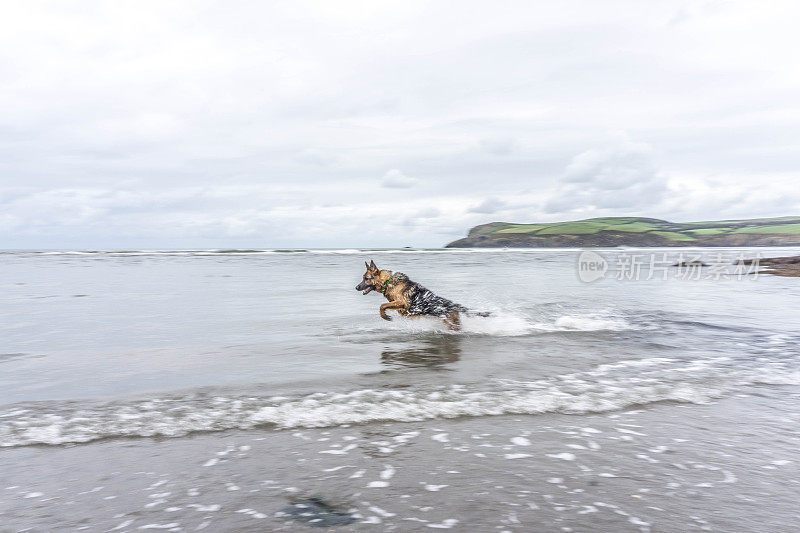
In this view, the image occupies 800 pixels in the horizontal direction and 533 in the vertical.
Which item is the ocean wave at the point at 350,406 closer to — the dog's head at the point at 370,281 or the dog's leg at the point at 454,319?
the dog's leg at the point at 454,319

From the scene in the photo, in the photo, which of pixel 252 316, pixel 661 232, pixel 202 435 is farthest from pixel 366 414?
pixel 661 232

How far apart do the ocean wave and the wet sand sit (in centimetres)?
32

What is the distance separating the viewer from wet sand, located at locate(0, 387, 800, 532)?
11.9 ft

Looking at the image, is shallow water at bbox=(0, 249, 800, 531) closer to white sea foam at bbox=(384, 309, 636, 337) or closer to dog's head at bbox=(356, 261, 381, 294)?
white sea foam at bbox=(384, 309, 636, 337)

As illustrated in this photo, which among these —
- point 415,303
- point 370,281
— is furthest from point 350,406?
point 370,281

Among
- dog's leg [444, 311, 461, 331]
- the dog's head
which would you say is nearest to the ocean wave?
dog's leg [444, 311, 461, 331]

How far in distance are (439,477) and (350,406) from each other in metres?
2.36

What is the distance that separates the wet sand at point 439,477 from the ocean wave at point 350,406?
32 centimetres

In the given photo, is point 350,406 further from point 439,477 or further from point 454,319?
point 454,319

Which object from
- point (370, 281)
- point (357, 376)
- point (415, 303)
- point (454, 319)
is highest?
point (370, 281)

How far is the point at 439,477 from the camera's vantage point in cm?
432

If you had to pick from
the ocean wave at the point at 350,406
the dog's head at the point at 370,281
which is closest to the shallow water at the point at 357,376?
the ocean wave at the point at 350,406

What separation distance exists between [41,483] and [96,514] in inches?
40.9

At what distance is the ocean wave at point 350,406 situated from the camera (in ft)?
18.7
